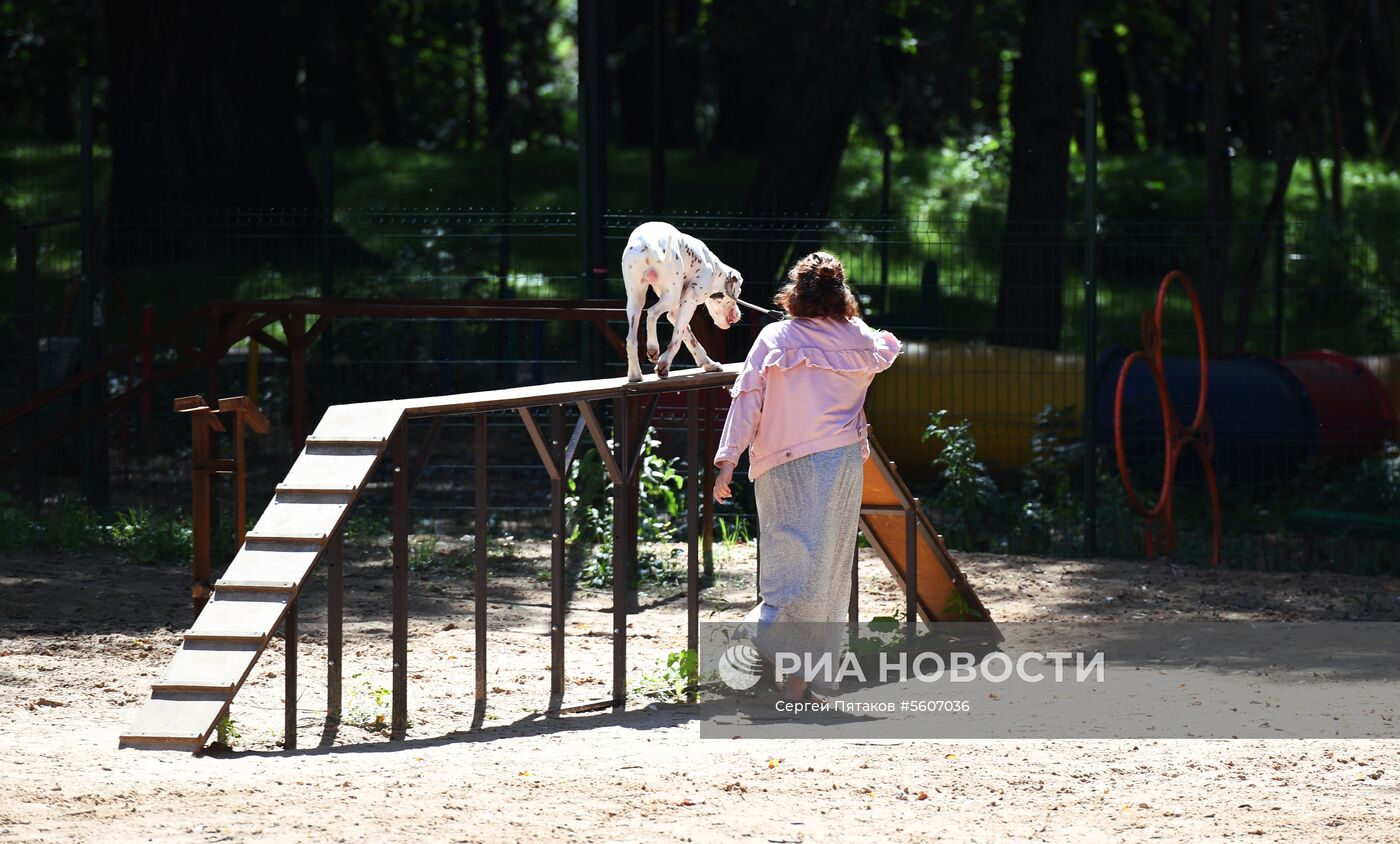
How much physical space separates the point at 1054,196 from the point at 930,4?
4.41 meters

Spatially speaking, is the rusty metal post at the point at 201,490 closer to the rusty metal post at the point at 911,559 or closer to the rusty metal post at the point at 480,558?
the rusty metal post at the point at 480,558

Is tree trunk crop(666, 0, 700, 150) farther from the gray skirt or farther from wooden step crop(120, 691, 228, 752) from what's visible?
wooden step crop(120, 691, 228, 752)

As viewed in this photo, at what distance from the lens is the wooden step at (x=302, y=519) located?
610 cm

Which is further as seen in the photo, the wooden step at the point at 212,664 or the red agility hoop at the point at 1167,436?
the red agility hoop at the point at 1167,436

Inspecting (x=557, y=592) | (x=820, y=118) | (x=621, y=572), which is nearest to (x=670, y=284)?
(x=621, y=572)

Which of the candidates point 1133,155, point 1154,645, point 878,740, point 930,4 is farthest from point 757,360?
point 1133,155

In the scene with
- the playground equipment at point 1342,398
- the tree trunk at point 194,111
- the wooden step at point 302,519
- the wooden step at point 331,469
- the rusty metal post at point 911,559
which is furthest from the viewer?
the tree trunk at point 194,111

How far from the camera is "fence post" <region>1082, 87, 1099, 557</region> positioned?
10.8 m

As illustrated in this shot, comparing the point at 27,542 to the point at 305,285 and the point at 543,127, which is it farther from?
the point at 543,127

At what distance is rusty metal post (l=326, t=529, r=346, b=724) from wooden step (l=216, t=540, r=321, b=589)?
13 centimetres

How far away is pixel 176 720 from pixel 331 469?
108 centimetres

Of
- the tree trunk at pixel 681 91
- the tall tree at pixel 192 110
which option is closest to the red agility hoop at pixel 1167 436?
the tall tree at pixel 192 110

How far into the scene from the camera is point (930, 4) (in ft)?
60.1

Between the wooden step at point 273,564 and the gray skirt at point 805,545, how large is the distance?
1.78m
